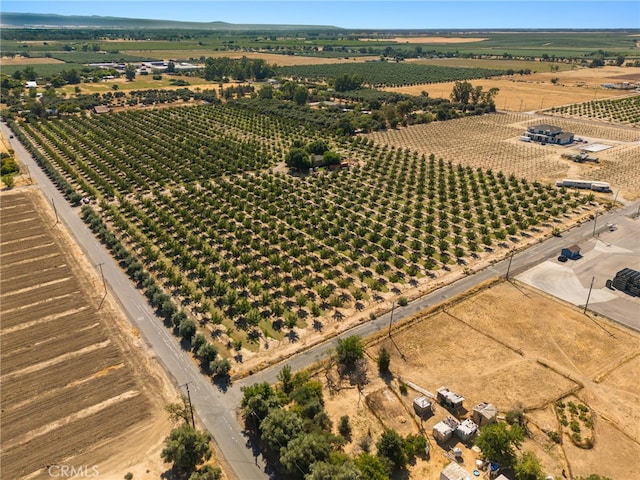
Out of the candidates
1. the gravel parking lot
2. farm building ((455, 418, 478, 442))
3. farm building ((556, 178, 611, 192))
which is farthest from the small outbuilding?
farm building ((455, 418, 478, 442))

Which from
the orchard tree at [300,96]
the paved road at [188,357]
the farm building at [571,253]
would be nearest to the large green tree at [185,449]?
the paved road at [188,357]

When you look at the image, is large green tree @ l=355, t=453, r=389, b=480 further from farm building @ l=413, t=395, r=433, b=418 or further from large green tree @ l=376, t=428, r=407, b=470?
farm building @ l=413, t=395, r=433, b=418

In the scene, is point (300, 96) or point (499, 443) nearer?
point (499, 443)

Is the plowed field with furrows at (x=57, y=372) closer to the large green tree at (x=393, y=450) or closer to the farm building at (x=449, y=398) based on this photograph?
the large green tree at (x=393, y=450)

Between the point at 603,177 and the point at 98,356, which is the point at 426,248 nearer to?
the point at 98,356

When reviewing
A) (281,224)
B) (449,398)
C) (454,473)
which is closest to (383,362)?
(449,398)

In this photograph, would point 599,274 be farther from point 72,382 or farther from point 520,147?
point 520,147
